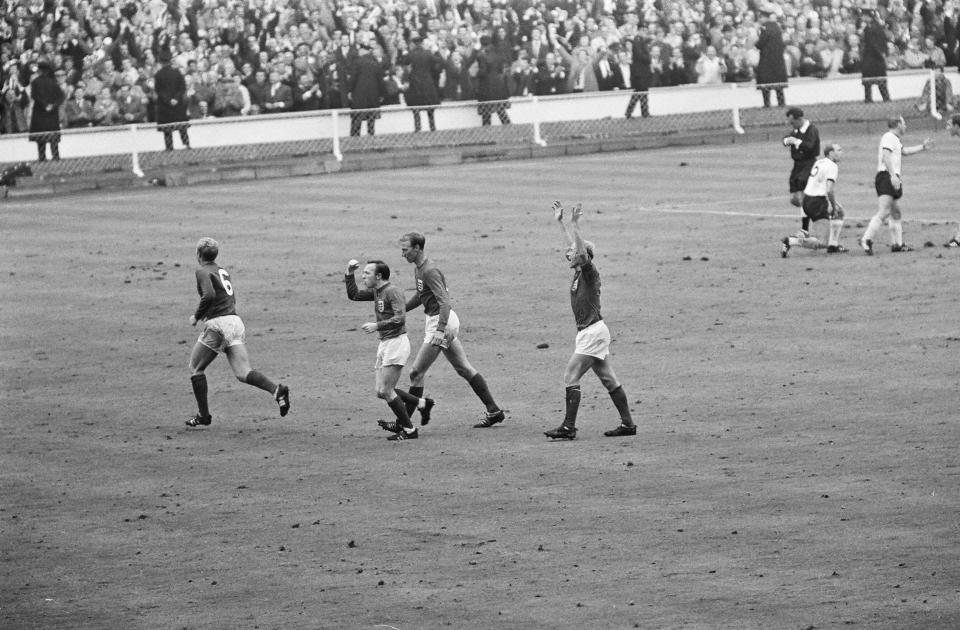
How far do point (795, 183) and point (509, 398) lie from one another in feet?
34.6

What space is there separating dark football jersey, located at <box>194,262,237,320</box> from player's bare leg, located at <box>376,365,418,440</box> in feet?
6.24

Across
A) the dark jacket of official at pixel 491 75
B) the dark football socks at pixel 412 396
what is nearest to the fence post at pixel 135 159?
the dark jacket of official at pixel 491 75

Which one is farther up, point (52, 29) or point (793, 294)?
point (52, 29)

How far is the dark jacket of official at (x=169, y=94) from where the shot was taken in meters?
35.3

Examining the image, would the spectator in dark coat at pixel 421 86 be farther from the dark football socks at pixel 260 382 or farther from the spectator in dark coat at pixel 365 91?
the dark football socks at pixel 260 382

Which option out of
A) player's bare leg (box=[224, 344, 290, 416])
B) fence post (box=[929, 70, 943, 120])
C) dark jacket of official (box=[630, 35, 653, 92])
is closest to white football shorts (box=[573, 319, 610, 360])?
player's bare leg (box=[224, 344, 290, 416])

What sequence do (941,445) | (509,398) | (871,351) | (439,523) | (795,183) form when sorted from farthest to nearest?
(795,183) → (871,351) → (509,398) → (941,445) → (439,523)

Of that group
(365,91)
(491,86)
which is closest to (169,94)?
(365,91)

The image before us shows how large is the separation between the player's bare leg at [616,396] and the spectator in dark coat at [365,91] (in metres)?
23.9

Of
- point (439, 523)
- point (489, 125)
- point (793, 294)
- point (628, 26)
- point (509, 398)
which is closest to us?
point (439, 523)

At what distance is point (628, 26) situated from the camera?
42.2 metres

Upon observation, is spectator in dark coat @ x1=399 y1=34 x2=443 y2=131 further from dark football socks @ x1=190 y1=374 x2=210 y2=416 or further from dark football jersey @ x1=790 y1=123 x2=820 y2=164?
dark football socks @ x1=190 y1=374 x2=210 y2=416

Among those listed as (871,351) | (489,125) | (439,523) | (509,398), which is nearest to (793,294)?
(871,351)

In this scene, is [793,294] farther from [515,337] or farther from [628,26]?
[628,26]
